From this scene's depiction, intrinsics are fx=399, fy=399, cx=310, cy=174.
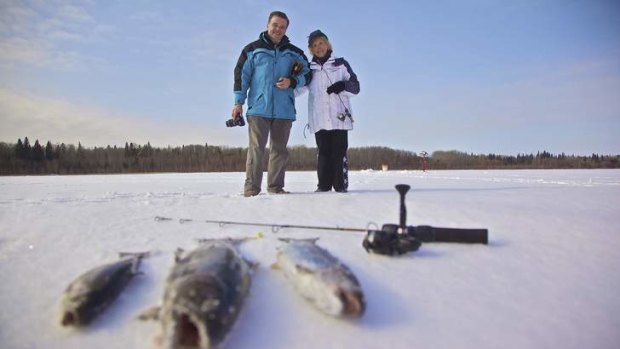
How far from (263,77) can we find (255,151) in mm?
1088

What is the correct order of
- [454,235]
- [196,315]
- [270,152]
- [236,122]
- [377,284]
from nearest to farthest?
1. [196,315]
2. [377,284]
3. [454,235]
4. [236,122]
5. [270,152]

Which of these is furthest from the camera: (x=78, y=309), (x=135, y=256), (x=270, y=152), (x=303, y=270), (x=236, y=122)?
(x=270, y=152)

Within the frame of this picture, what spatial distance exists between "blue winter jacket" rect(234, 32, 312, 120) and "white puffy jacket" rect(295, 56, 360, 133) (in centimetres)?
52

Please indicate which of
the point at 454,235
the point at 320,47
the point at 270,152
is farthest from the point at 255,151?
the point at 454,235

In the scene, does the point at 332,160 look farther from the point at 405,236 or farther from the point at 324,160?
the point at 405,236

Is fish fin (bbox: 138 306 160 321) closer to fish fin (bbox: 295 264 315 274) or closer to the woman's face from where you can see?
fish fin (bbox: 295 264 315 274)

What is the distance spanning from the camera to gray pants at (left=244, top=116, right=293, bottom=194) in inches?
227

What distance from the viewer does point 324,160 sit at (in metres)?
6.40

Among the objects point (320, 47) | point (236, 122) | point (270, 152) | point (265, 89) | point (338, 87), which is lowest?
point (270, 152)

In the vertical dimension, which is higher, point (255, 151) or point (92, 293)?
point (255, 151)

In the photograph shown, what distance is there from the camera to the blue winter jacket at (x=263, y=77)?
5.82m

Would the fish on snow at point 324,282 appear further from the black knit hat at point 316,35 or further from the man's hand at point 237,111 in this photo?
the black knit hat at point 316,35

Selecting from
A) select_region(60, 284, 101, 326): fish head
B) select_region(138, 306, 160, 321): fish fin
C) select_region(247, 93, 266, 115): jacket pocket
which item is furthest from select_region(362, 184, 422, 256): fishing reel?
select_region(247, 93, 266, 115): jacket pocket

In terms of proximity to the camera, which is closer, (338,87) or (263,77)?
(263,77)
